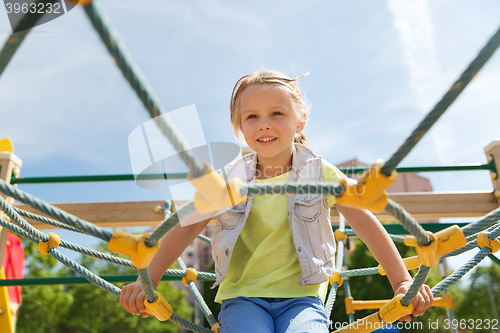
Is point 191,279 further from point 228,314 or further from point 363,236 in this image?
point 363,236

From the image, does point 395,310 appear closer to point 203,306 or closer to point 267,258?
point 267,258

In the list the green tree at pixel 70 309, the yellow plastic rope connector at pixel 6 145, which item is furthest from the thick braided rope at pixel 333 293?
the green tree at pixel 70 309

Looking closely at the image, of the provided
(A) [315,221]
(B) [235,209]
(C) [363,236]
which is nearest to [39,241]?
(B) [235,209]

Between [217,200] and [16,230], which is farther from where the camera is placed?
[16,230]

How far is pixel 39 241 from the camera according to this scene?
47.8 inches

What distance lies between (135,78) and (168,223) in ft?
0.78

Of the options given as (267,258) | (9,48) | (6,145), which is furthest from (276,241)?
(6,145)

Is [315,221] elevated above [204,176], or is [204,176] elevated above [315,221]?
[315,221]

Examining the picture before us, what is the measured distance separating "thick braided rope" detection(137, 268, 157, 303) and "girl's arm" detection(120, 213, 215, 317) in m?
0.08

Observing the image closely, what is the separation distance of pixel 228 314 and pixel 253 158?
57 cm

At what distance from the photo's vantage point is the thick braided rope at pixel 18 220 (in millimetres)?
925

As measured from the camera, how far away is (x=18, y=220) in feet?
3.40

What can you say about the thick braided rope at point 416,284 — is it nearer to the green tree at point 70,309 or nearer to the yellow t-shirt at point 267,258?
the yellow t-shirt at point 267,258

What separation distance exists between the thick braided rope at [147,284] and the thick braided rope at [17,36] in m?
0.42
